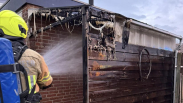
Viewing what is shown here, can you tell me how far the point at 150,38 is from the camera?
5.11 metres

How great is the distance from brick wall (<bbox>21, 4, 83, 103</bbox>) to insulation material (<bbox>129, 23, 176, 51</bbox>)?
152cm

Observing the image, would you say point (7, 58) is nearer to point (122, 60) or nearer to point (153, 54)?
point (122, 60)

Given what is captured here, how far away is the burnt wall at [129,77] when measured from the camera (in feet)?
10.9

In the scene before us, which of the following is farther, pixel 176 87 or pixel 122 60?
pixel 176 87

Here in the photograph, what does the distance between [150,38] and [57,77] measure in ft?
9.88

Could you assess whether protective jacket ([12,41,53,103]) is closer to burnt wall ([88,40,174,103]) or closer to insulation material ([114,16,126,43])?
burnt wall ([88,40,174,103])

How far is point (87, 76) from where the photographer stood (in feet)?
Result: 9.92

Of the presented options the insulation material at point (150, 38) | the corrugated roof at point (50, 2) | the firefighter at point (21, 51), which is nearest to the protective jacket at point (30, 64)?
the firefighter at point (21, 51)

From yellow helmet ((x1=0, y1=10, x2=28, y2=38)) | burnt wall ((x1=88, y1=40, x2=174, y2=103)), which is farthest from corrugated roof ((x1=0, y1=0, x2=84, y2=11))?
yellow helmet ((x1=0, y1=10, x2=28, y2=38))

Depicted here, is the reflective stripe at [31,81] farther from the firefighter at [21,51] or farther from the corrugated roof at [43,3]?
the corrugated roof at [43,3]

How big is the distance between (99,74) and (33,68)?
1.63 meters

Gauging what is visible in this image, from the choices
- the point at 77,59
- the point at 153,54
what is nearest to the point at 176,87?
the point at 153,54

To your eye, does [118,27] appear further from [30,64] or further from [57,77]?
[30,64]

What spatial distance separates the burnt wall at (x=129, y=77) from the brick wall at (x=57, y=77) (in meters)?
1.36
